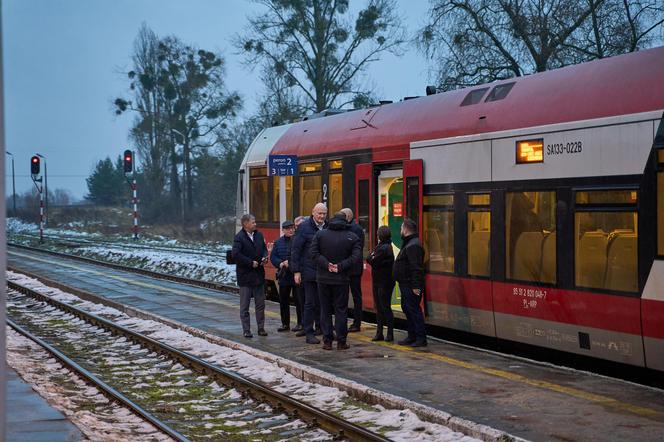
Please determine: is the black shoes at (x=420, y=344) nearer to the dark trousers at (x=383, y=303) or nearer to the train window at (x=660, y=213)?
the dark trousers at (x=383, y=303)

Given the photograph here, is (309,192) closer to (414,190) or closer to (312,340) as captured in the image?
(414,190)

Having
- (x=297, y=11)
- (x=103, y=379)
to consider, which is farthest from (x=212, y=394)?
(x=297, y=11)

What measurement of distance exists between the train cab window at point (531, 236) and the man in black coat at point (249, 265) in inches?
148

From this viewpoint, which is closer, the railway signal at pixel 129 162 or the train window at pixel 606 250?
the train window at pixel 606 250

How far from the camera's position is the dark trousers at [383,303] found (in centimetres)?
1212

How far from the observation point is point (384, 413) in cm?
806

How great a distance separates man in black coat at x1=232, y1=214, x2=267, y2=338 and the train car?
5.51 ft

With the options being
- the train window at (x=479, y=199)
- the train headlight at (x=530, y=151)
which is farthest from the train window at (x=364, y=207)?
the train headlight at (x=530, y=151)

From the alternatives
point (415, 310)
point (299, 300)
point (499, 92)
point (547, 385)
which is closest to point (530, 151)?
point (499, 92)

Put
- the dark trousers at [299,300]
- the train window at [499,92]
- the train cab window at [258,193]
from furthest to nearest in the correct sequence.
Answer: the train cab window at [258,193] → the dark trousers at [299,300] → the train window at [499,92]

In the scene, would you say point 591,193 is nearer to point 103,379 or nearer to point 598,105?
point 598,105

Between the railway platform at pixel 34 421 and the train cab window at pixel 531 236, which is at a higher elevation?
the train cab window at pixel 531 236

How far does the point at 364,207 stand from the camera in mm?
13812

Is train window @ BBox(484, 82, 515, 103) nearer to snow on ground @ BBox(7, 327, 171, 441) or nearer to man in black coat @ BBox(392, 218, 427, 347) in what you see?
man in black coat @ BBox(392, 218, 427, 347)
